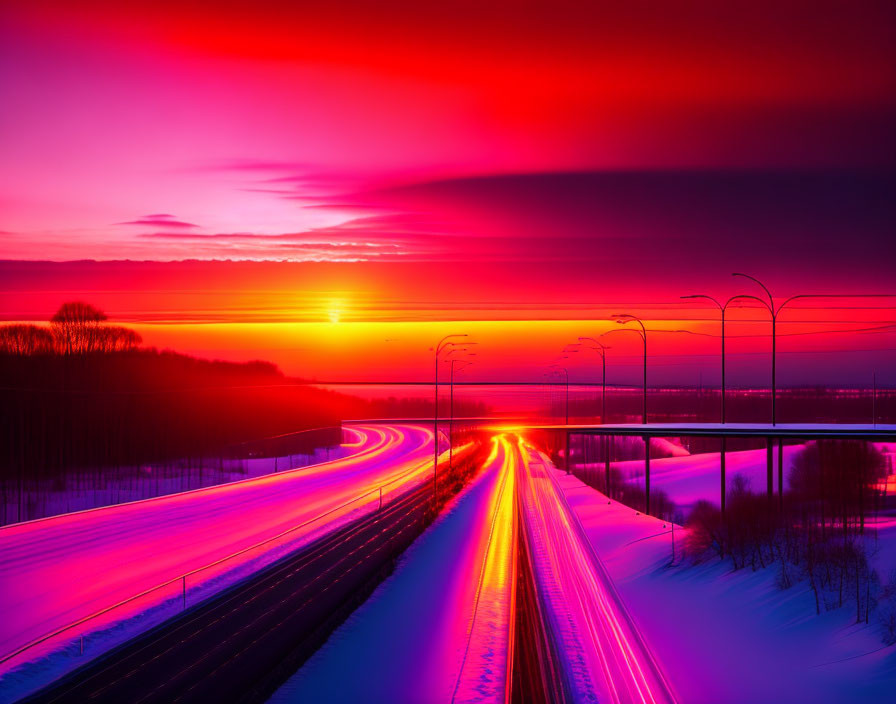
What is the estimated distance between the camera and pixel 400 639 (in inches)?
1139

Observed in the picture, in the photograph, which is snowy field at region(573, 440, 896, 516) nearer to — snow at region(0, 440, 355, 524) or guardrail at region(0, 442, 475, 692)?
snow at region(0, 440, 355, 524)

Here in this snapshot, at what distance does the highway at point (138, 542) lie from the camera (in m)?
31.8

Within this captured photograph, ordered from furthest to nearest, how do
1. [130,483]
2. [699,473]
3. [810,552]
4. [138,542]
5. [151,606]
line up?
[699,473], [130,483], [138,542], [810,552], [151,606]

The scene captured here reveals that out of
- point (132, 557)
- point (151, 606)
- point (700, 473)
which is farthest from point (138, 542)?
point (700, 473)

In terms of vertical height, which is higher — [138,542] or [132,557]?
[132,557]

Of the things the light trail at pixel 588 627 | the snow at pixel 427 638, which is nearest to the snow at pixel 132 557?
the snow at pixel 427 638

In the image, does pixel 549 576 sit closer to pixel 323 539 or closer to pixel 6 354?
pixel 323 539

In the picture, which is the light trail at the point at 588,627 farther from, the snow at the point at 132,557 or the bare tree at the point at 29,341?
the bare tree at the point at 29,341

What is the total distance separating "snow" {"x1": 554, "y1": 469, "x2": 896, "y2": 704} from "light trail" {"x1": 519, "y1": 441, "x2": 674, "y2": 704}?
75 centimetres

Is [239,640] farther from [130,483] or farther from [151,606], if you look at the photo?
[130,483]

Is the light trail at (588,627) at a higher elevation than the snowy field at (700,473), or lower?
higher

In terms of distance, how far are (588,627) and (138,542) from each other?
25595mm

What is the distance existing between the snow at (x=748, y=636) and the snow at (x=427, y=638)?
5340mm

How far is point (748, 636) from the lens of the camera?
3050 centimetres
